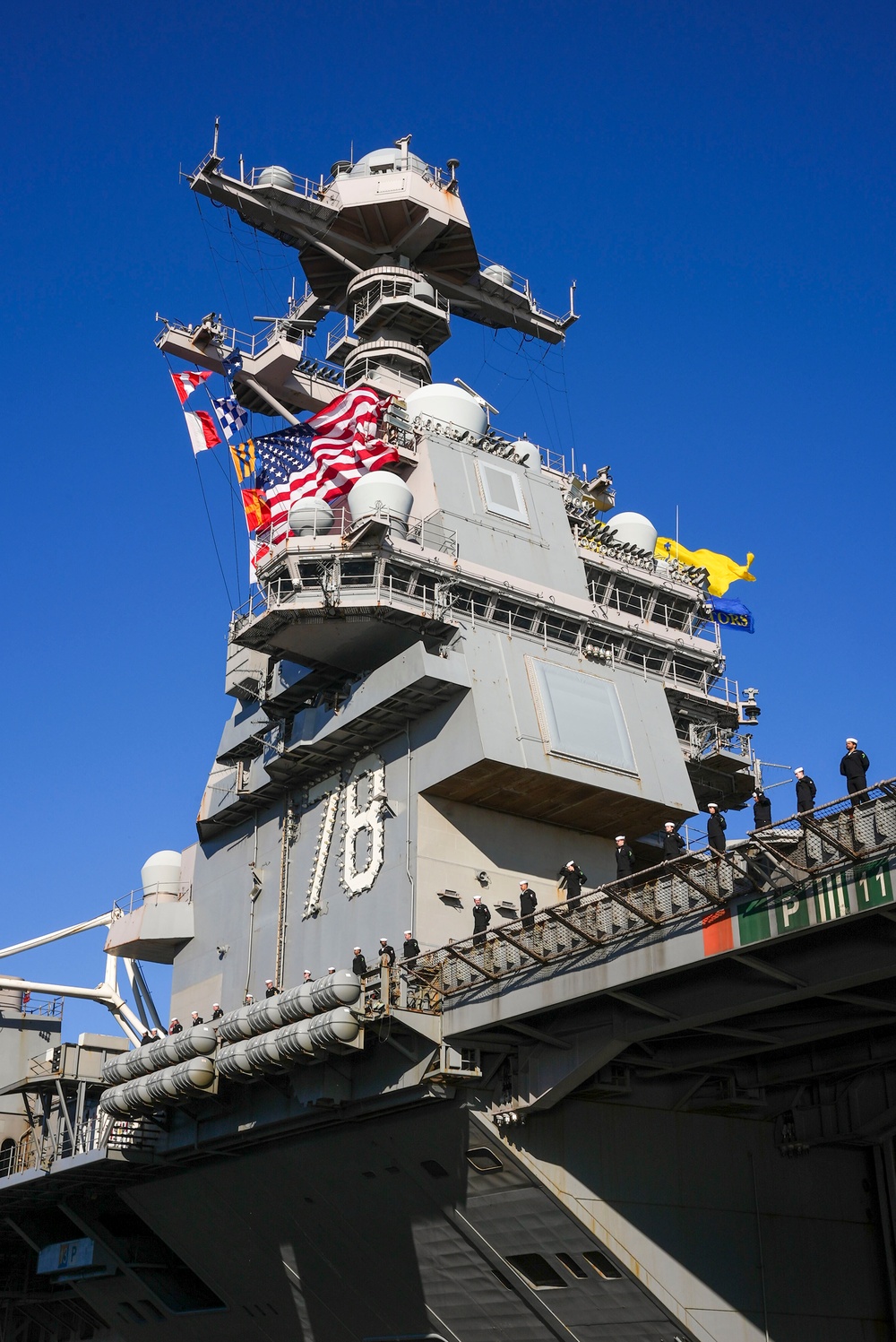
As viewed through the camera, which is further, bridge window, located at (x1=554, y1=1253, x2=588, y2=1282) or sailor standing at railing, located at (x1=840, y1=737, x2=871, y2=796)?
bridge window, located at (x1=554, y1=1253, x2=588, y2=1282)

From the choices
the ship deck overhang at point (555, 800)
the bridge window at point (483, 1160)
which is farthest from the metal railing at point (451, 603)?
the bridge window at point (483, 1160)

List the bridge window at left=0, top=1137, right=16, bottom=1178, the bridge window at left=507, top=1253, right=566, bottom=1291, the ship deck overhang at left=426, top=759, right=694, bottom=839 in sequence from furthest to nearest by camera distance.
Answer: the bridge window at left=0, top=1137, right=16, bottom=1178, the ship deck overhang at left=426, top=759, right=694, bottom=839, the bridge window at left=507, top=1253, right=566, bottom=1291

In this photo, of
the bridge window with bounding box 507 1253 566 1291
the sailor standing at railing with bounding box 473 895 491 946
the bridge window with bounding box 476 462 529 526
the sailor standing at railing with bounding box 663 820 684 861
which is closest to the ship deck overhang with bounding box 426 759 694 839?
the sailor standing at railing with bounding box 473 895 491 946

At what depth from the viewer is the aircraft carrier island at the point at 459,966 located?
1980 centimetres

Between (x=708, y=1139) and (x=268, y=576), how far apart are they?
39.8 feet

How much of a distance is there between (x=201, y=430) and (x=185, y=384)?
1207mm

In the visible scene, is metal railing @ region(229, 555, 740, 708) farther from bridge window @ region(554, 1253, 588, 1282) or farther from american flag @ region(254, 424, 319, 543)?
bridge window @ region(554, 1253, 588, 1282)

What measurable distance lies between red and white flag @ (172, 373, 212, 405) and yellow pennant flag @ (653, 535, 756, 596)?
1116cm

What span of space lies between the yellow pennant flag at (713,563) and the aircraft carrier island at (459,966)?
3.9 inches

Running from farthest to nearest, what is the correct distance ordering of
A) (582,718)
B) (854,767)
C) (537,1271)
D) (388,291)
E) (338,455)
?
(388,291)
(338,455)
(582,718)
(537,1271)
(854,767)

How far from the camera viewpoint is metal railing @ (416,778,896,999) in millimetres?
16109

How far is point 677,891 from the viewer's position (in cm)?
1833

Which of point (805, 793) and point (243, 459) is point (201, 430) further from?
point (805, 793)

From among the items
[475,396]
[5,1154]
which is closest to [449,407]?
[475,396]
